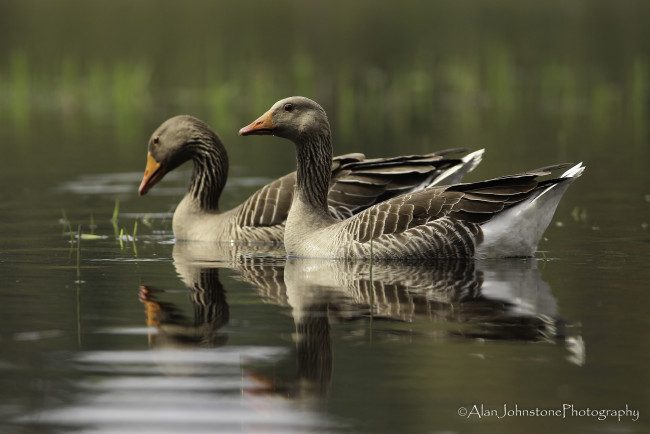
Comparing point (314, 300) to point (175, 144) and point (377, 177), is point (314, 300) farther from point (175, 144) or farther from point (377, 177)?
point (175, 144)

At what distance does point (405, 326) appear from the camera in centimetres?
867

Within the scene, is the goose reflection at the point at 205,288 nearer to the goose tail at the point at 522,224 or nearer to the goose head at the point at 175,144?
the goose head at the point at 175,144

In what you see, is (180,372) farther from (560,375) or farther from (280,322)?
(560,375)

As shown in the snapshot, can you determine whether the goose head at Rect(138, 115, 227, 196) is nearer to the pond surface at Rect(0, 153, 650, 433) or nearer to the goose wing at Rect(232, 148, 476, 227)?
the goose wing at Rect(232, 148, 476, 227)

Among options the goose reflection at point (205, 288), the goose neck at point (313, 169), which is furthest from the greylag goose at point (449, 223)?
the goose reflection at point (205, 288)

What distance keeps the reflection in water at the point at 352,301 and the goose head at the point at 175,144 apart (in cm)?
265

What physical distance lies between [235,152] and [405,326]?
1647 centimetres

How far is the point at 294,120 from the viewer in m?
12.7

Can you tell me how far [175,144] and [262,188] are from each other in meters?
1.67

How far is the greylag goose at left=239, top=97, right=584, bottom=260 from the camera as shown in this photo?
11.6 metres

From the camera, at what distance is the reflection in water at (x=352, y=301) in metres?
8.04

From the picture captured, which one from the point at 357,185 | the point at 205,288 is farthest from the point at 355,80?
the point at 205,288

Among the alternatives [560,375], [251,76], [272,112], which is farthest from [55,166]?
[560,375]

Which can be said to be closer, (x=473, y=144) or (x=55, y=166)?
(x=55, y=166)
